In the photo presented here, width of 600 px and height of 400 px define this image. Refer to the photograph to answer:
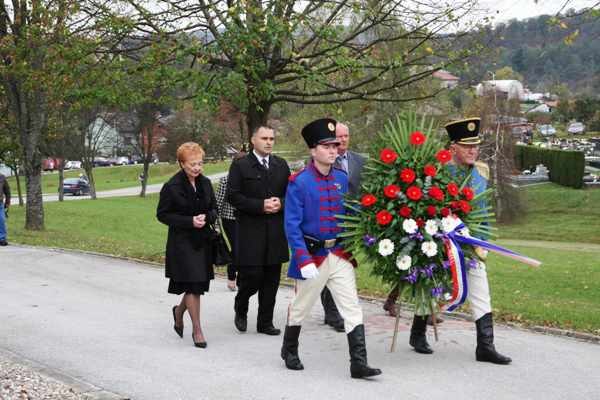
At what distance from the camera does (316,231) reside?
7367 mm

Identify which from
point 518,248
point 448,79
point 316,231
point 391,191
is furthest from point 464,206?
point 448,79

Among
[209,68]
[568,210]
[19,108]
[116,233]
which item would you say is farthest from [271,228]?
[568,210]

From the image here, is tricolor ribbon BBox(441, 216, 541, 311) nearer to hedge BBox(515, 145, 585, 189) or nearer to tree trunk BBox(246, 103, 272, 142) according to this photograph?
tree trunk BBox(246, 103, 272, 142)

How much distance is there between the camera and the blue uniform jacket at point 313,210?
7.34m

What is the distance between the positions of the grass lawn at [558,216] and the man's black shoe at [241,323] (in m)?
33.3

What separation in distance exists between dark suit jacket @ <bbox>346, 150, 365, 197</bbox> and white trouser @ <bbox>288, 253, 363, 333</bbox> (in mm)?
625

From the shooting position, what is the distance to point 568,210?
167 feet

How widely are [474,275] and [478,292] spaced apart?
0.15 meters

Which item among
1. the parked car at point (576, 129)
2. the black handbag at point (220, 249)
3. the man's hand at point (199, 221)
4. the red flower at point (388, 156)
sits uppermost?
the parked car at point (576, 129)

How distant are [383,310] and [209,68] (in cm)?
690

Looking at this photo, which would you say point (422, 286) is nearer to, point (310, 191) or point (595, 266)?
point (310, 191)

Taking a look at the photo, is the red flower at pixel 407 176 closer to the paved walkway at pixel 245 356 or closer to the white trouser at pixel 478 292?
the white trouser at pixel 478 292

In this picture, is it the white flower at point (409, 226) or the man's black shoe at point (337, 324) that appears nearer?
the white flower at point (409, 226)

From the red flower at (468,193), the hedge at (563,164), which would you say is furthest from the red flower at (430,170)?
the hedge at (563,164)
